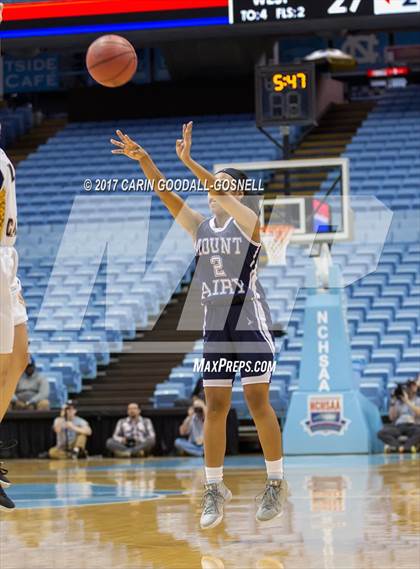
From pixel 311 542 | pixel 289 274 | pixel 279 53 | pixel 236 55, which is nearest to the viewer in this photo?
pixel 311 542

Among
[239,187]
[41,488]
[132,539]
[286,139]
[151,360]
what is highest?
[239,187]

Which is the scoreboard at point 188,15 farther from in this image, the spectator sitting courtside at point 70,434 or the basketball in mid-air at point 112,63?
the basketball in mid-air at point 112,63

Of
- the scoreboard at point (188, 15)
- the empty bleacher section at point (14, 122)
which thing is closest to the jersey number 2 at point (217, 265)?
the scoreboard at point (188, 15)

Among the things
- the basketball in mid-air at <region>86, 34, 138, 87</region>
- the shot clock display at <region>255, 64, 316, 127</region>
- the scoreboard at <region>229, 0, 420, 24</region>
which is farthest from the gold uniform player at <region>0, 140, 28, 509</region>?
the shot clock display at <region>255, 64, 316, 127</region>

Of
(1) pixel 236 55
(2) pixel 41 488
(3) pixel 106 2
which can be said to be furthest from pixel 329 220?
(1) pixel 236 55

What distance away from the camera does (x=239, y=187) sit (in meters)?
6.83

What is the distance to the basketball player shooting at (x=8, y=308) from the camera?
18.9ft

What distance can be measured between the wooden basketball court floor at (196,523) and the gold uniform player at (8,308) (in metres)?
1.33

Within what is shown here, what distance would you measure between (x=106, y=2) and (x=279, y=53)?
35.1ft

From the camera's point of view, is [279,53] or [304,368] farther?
[279,53]

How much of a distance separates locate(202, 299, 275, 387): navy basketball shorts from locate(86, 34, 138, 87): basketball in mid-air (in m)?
2.23

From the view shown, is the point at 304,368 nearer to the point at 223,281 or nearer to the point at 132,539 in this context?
the point at 132,539

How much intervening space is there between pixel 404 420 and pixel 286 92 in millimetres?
4946

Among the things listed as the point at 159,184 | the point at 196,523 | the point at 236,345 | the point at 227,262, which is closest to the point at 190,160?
the point at 159,184
